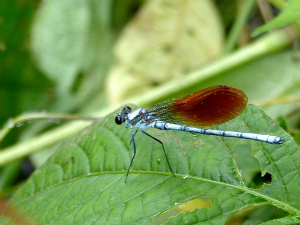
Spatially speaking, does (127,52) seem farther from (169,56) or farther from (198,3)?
(198,3)

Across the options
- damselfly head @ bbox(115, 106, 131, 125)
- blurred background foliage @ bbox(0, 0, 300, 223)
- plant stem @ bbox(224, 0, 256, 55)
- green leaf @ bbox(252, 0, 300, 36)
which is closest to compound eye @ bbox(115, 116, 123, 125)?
damselfly head @ bbox(115, 106, 131, 125)

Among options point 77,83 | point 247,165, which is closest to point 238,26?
point 247,165

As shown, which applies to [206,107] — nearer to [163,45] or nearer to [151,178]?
[151,178]

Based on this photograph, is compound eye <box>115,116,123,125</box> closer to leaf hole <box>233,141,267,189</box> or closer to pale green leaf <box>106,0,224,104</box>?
leaf hole <box>233,141,267,189</box>

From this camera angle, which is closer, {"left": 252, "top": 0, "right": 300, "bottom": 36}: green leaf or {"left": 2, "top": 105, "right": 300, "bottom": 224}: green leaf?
{"left": 2, "top": 105, "right": 300, "bottom": 224}: green leaf

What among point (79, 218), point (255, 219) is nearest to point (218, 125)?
point (255, 219)
